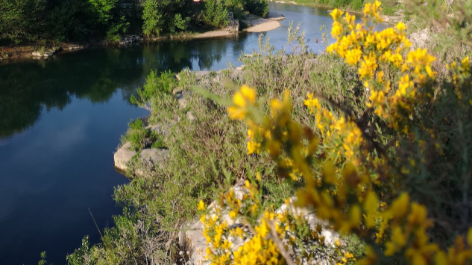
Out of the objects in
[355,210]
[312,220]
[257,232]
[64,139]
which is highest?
[355,210]

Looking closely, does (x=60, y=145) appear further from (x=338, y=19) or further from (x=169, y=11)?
(x=169, y=11)

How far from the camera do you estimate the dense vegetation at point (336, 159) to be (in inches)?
35.6

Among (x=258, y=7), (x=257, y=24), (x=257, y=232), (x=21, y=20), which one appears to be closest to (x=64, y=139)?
(x=257, y=232)

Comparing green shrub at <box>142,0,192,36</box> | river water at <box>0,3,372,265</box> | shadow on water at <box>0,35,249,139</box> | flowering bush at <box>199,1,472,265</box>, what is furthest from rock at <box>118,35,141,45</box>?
flowering bush at <box>199,1,472,265</box>

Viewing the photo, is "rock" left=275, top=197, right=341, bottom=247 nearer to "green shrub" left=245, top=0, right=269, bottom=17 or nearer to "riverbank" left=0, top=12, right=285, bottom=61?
"riverbank" left=0, top=12, right=285, bottom=61

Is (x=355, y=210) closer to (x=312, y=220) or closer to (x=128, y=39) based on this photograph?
(x=312, y=220)

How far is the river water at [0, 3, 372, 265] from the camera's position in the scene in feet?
19.7

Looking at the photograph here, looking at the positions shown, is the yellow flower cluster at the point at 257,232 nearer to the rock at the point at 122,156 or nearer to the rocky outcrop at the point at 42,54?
the rock at the point at 122,156

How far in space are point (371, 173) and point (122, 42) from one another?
19596mm

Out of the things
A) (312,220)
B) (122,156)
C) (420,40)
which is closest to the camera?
(312,220)

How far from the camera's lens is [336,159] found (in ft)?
5.83

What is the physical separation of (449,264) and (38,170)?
8.38 metres

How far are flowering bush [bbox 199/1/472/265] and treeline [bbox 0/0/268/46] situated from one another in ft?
55.3

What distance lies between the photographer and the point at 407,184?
44.9 inches
